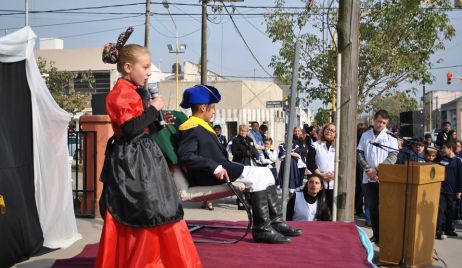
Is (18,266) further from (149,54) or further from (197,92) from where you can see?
(149,54)


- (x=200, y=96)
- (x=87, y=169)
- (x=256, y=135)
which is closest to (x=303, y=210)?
(x=200, y=96)

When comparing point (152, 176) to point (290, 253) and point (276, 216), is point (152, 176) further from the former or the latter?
point (276, 216)

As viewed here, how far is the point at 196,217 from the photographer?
9.85m

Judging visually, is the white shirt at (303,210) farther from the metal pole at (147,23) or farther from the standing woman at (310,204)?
the metal pole at (147,23)

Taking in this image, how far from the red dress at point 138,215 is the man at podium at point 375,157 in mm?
4235

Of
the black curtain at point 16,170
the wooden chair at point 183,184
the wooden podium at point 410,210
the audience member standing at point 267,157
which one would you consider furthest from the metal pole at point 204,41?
the wooden chair at point 183,184

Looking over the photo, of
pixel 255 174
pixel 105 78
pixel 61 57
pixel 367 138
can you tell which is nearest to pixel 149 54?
pixel 255 174

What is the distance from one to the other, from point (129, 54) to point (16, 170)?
10.4ft

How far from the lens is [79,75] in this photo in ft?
113

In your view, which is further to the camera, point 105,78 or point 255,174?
point 105,78

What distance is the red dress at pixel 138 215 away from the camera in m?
3.14

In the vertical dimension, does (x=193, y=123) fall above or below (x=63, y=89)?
below

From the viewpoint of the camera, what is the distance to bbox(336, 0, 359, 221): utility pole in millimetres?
6715

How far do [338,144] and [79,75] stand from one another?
3007 centimetres
